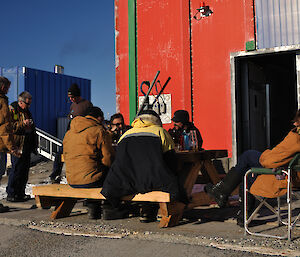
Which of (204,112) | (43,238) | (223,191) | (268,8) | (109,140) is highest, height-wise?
(268,8)

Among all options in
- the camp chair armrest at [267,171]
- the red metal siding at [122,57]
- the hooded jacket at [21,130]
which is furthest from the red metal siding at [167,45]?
the camp chair armrest at [267,171]

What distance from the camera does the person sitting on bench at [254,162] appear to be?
11.2 feet

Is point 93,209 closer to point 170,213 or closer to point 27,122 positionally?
point 170,213

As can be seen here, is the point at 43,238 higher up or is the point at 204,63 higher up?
the point at 204,63

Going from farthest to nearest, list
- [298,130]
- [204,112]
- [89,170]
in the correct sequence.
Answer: [204,112]
[89,170]
[298,130]

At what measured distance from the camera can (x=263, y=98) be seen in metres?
8.95

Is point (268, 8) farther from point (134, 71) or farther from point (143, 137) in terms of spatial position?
point (143, 137)

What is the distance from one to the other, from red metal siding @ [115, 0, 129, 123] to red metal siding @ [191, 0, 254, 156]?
155 cm

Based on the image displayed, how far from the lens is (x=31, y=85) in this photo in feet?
49.8

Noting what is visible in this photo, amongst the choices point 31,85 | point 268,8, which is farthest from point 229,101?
point 31,85

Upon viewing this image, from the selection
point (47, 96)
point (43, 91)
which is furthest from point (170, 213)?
point (47, 96)

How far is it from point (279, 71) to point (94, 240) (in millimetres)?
8289

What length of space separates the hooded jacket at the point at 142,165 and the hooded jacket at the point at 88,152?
0.28 meters

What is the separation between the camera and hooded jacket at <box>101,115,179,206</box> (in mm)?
3732
